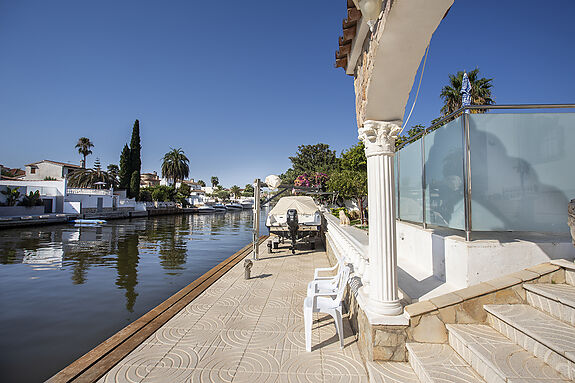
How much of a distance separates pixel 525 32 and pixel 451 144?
5291mm

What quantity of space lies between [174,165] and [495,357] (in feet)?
187

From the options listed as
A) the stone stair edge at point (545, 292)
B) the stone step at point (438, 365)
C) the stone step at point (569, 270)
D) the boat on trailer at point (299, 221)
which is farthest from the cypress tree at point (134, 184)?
the stone step at point (569, 270)

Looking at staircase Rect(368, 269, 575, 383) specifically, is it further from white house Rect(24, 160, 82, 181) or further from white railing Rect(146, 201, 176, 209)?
white house Rect(24, 160, 82, 181)

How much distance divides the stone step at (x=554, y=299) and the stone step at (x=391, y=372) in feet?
4.32

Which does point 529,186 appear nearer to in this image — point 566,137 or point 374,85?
point 566,137

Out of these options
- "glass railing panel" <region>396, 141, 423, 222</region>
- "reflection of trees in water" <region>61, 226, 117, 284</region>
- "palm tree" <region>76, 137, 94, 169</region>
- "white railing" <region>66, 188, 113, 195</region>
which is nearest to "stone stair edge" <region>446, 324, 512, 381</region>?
"glass railing panel" <region>396, 141, 423, 222</region>

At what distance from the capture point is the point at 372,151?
286cm

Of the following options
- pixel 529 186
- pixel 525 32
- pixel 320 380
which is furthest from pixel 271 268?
pixel 525 32

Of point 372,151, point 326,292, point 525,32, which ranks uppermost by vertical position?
point 525,32

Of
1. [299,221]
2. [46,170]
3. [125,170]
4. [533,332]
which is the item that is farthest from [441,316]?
[46,170]

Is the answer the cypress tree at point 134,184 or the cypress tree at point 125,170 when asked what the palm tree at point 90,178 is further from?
the cypress tree at point 134,184

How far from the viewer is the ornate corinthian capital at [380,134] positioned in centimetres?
281

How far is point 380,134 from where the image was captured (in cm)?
282

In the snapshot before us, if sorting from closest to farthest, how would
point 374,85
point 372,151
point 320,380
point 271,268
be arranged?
point 374,85 → point 320,380 → point 372,151 → point 271,268
